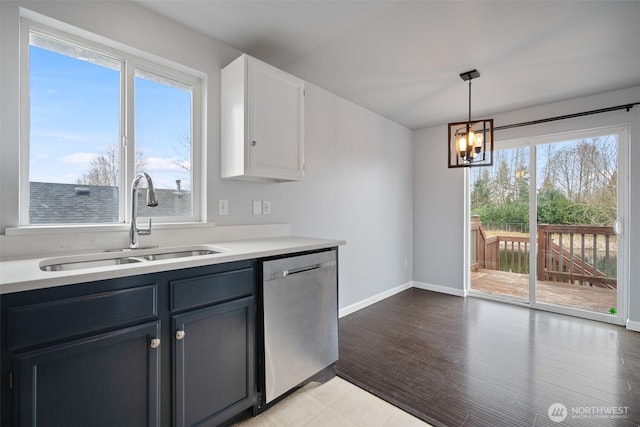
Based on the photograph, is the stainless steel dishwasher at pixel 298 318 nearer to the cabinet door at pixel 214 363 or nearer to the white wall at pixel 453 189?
the cabinet door at pixel 214 363

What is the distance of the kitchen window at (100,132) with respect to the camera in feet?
5.08

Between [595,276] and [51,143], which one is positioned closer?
[51,143]

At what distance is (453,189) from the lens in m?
4.07

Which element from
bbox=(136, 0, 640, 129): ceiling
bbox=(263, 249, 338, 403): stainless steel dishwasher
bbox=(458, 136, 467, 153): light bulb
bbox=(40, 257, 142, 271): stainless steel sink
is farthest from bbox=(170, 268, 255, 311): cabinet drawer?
bbox=(458, 136, 467, 153): light bulb

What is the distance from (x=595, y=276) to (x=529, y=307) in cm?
75

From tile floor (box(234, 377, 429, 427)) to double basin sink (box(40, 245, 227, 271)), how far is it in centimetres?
103

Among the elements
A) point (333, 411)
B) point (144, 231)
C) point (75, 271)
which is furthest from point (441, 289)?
point (75, 271)

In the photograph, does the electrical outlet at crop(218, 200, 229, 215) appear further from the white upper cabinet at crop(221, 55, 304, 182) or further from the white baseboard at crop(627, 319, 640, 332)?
the white baseboard at crop(627, 319, 640, 332)

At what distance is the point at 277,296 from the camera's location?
171 cm

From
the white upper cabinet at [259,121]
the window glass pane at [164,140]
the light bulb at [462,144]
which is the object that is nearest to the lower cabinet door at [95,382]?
the window glass pane at [164,140]

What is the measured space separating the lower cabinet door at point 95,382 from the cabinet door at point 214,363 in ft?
0.36

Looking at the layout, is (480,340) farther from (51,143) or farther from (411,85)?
(51,143)

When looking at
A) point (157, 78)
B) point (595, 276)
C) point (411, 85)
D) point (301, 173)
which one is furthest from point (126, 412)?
point (595, 276)

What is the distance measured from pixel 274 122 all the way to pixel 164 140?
0.77 m
